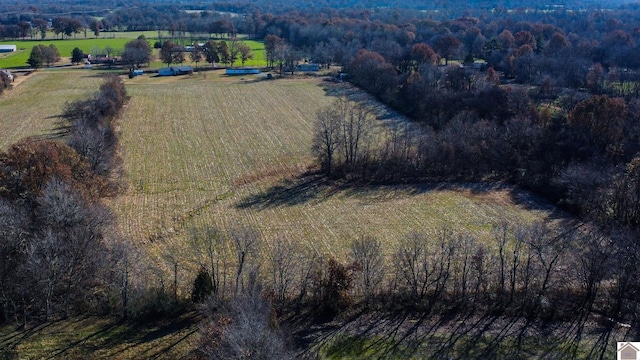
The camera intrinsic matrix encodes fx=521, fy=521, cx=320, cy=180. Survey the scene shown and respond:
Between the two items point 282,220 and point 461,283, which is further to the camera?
point 282,220

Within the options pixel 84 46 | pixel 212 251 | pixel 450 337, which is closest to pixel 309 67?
pixel 84 46

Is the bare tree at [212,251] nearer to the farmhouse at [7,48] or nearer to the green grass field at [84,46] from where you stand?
the green grass field at [84,46]

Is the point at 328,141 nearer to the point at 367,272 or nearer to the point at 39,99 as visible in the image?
the point at 367,272

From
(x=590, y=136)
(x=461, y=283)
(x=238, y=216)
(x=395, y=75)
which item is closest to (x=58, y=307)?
(x=238, y=216)

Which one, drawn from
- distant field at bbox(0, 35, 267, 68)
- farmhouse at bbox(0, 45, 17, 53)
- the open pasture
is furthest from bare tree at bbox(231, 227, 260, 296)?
farmhouse at bbox(0, 45, 17, 53)

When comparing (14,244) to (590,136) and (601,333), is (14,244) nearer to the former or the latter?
(601,333)

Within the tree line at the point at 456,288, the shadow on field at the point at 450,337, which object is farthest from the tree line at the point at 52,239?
the shadow on field at the point at 450,337
